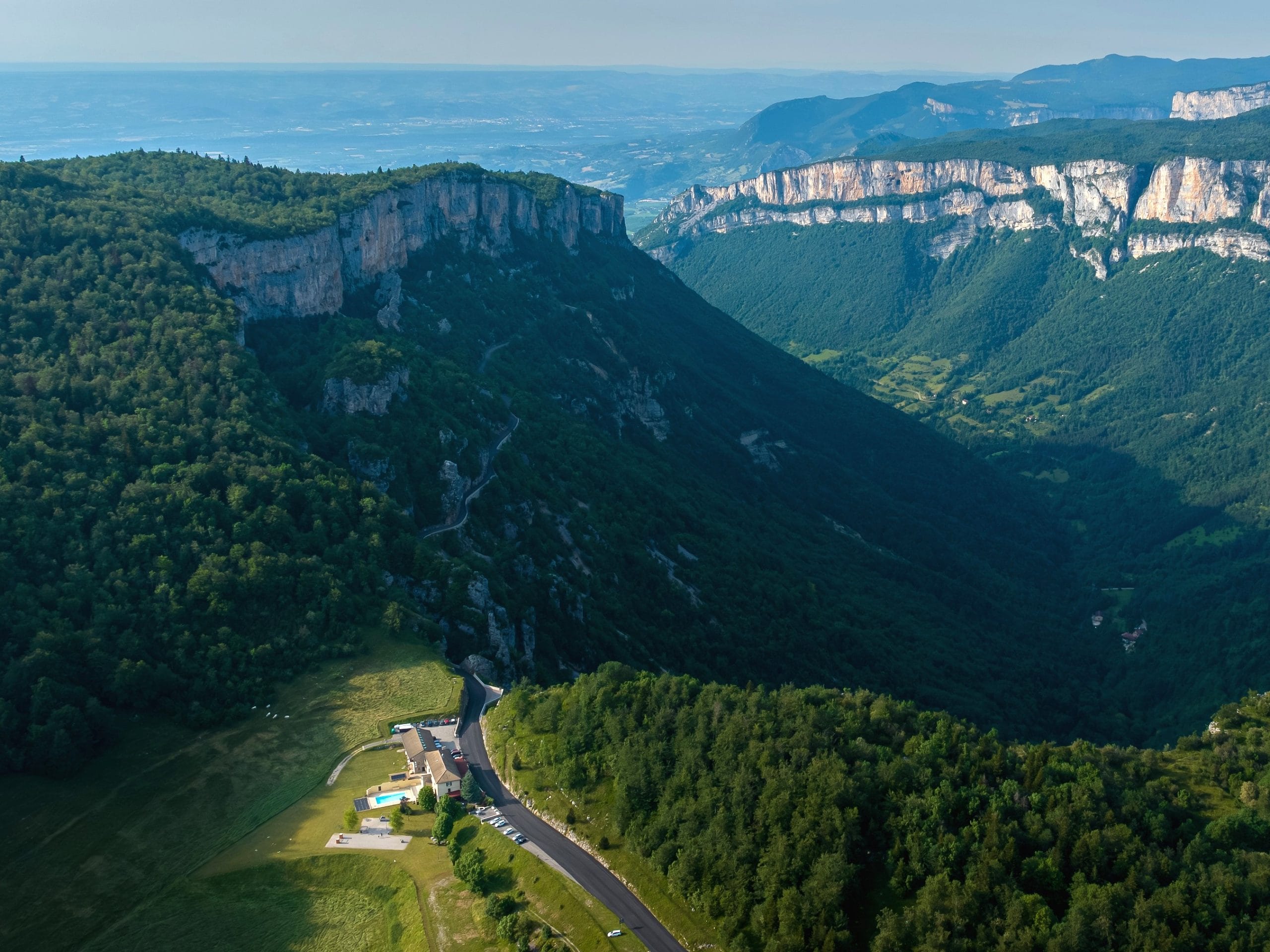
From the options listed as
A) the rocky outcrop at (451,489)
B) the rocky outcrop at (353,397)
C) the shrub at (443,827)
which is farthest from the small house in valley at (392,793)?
the rocky outcrop at (353,397)

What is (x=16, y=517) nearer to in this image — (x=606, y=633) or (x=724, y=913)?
(x=606, y=633)

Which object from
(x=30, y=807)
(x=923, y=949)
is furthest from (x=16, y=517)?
(x=923, y=949)

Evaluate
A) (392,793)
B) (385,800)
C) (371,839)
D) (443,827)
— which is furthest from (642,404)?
(371,839)

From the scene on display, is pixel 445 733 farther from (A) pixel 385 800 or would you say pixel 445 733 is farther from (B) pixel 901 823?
(B) pixel 901 823

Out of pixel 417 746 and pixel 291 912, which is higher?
pixel 417 746

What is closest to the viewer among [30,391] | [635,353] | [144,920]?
[144,920]

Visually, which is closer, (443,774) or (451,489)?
(443,774)
